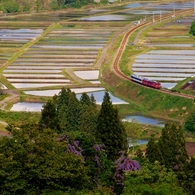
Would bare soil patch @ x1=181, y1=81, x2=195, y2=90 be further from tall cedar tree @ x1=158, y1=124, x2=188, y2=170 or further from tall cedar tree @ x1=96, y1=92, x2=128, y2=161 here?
tall cedar tree @ x1=96, y1=92, x2=128, y2=161

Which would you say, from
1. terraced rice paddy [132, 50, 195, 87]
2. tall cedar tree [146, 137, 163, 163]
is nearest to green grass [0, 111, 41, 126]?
terraced rice paddy [132, 50, 195, 87]

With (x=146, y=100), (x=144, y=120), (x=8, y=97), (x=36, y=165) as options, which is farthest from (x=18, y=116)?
(x=36, y=165)

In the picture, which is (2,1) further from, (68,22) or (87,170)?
(87,170)

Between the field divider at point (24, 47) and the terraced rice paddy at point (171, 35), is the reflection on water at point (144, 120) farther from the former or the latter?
the terraced rice paddy at point (171, 35)

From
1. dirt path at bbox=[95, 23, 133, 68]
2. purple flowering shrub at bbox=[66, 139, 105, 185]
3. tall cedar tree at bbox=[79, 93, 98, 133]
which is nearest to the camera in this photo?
purple flowering shrub at bbox=[66, 139, 105, 185]

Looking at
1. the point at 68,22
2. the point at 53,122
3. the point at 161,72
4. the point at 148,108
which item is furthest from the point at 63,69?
Result: the point at 53,122

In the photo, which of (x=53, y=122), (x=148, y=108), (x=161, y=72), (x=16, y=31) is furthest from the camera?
(x=16, y=31)
